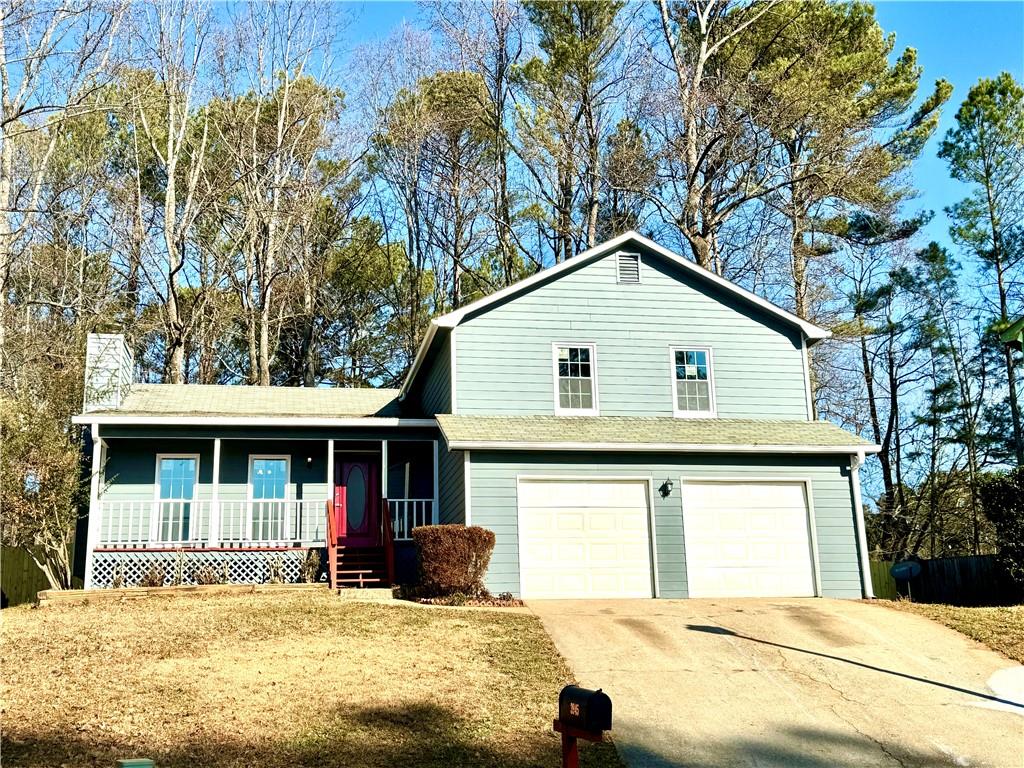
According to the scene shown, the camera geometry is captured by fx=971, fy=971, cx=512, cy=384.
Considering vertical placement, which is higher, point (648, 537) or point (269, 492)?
point (269, 492)

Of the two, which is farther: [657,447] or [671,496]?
[671,496]

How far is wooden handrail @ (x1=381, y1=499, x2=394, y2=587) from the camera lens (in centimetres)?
1745

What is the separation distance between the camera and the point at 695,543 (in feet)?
55.1

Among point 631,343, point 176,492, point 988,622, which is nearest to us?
point 988,622

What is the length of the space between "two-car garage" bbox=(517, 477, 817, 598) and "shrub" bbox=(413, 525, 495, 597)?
1041 mm

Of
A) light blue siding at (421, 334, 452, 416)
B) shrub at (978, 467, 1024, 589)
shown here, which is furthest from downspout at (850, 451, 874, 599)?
light blue siding at (421, 334, 452, 416)

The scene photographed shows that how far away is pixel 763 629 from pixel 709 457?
4.11m

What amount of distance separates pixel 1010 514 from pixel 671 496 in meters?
5.64

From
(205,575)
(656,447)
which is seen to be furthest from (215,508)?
(656,447)

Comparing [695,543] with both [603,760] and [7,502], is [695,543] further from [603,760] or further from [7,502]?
[7,502]

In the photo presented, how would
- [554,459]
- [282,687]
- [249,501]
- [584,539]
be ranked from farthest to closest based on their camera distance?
[249,501] → [554,459] → [584,539] → [282,687]

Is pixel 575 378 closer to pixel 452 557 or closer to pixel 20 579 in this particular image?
pixel 452 557

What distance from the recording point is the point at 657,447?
1662 cm

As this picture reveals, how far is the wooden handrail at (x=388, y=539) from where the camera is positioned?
17453mm
